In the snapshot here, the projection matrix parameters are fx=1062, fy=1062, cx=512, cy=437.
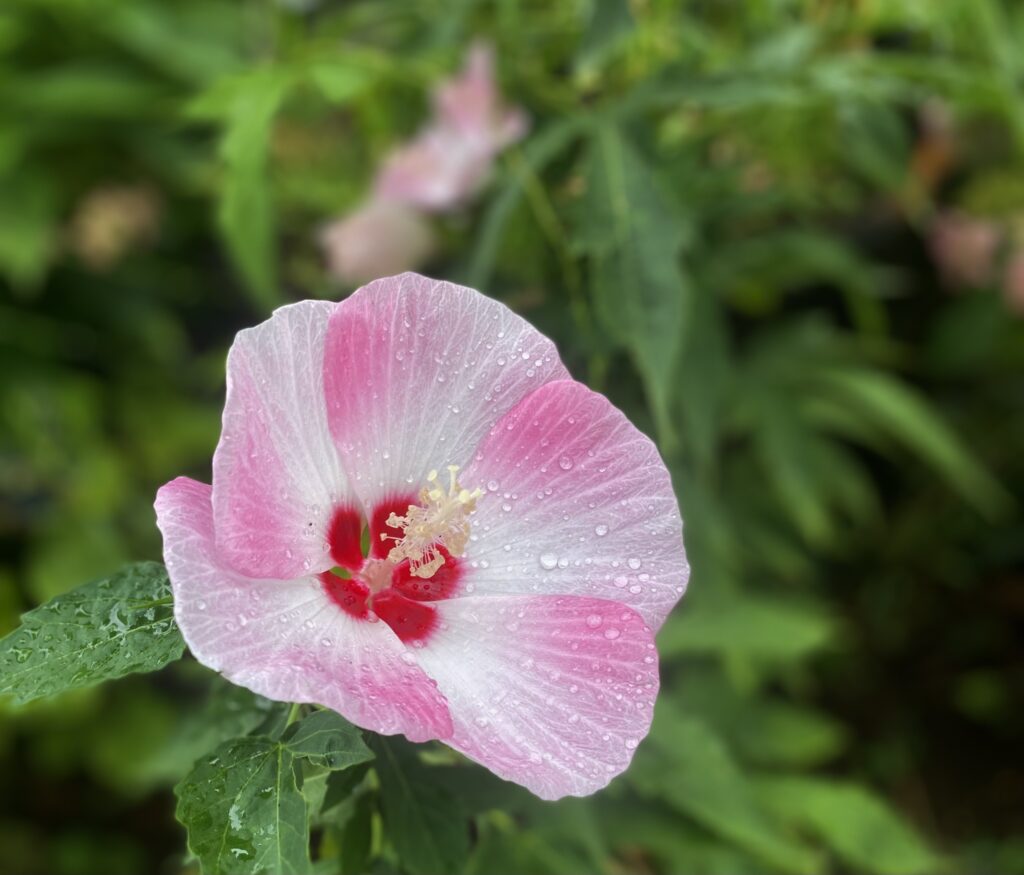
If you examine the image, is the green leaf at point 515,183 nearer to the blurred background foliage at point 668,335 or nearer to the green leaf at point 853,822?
the blurred background foliage at point 668,335

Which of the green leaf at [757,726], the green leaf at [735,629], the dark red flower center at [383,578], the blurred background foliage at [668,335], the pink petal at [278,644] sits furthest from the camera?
the green leaf at [757,726]

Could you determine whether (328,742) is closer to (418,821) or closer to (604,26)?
(418,821)

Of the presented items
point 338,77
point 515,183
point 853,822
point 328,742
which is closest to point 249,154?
point 338,77

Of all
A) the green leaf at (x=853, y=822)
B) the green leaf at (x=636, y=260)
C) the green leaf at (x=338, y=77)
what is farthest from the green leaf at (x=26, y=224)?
the green leaf at (x=853, y=822)

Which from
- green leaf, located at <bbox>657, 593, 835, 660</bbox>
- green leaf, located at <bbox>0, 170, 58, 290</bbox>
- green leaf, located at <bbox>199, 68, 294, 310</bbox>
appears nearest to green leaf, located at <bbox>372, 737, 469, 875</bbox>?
green leaf, located at <bbox>199, 68, 294, 310</bbox>

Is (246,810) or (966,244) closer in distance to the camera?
(246,810)

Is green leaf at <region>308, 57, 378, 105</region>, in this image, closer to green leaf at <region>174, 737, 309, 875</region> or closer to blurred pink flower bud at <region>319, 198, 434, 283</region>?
blurred pink flower bud at <region>319, 198, 434, 283</region>
